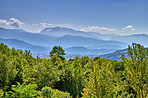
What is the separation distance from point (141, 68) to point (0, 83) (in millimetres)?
15431

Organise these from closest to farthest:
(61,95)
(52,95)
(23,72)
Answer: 1. (52,95)
2. (61,95)
3. (23,72)

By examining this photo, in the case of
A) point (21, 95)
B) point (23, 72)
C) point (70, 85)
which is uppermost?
point (23, 72)

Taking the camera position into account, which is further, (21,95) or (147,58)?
(21,95)

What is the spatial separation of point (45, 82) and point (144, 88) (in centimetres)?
1431

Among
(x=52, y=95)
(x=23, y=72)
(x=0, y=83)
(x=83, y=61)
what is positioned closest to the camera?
(x=52, y=95)

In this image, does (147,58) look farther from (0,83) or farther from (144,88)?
(0,83)

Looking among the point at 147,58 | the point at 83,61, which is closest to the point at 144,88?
the point at 147,58

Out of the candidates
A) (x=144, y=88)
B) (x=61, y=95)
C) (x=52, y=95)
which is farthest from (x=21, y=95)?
(x=144, y=88)

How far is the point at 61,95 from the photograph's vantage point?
12.2m

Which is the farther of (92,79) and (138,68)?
(138,68)

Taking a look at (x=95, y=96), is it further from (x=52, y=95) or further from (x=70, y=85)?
(x=70, y=85)

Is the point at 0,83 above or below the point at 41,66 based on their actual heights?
below

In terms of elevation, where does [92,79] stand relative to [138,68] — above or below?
below

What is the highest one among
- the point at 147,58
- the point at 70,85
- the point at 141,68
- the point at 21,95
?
the point at 147,58
